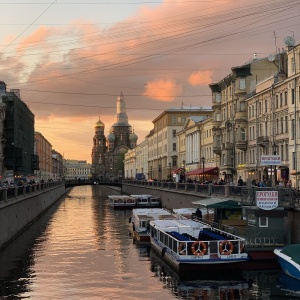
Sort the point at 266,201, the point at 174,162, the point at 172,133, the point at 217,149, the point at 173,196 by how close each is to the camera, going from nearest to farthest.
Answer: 1. the point at 266,201
2. the point at 173,196
3. the point at 217,149
4. the point at 174,162
5. the point at 172,133

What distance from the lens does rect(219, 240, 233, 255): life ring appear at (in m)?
32.1

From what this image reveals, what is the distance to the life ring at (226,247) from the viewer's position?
105ft

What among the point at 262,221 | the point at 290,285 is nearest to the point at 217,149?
the point at 262,221

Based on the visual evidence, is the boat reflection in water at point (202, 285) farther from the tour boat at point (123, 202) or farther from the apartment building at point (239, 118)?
the tour boat at point (123, 202)

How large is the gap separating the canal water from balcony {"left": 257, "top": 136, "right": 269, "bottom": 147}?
30773 mm

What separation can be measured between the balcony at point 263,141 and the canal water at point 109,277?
30.8 m

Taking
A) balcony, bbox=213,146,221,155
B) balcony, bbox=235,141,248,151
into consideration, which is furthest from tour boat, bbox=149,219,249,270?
balcony, bbox=213,146,221,155

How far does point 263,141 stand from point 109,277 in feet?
147

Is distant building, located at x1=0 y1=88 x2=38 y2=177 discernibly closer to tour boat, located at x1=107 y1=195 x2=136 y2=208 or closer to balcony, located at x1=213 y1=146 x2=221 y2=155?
tour boat, located at x1=107 y1=195 x2=136 y2=208

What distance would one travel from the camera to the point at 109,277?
3225 centimetres

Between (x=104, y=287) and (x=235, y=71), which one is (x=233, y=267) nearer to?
(x=104, y=287)

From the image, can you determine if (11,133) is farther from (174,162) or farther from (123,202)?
(174,162)

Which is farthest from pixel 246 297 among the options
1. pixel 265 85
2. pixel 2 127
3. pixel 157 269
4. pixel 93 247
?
pixel 2 127

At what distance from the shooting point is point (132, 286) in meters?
29.9
